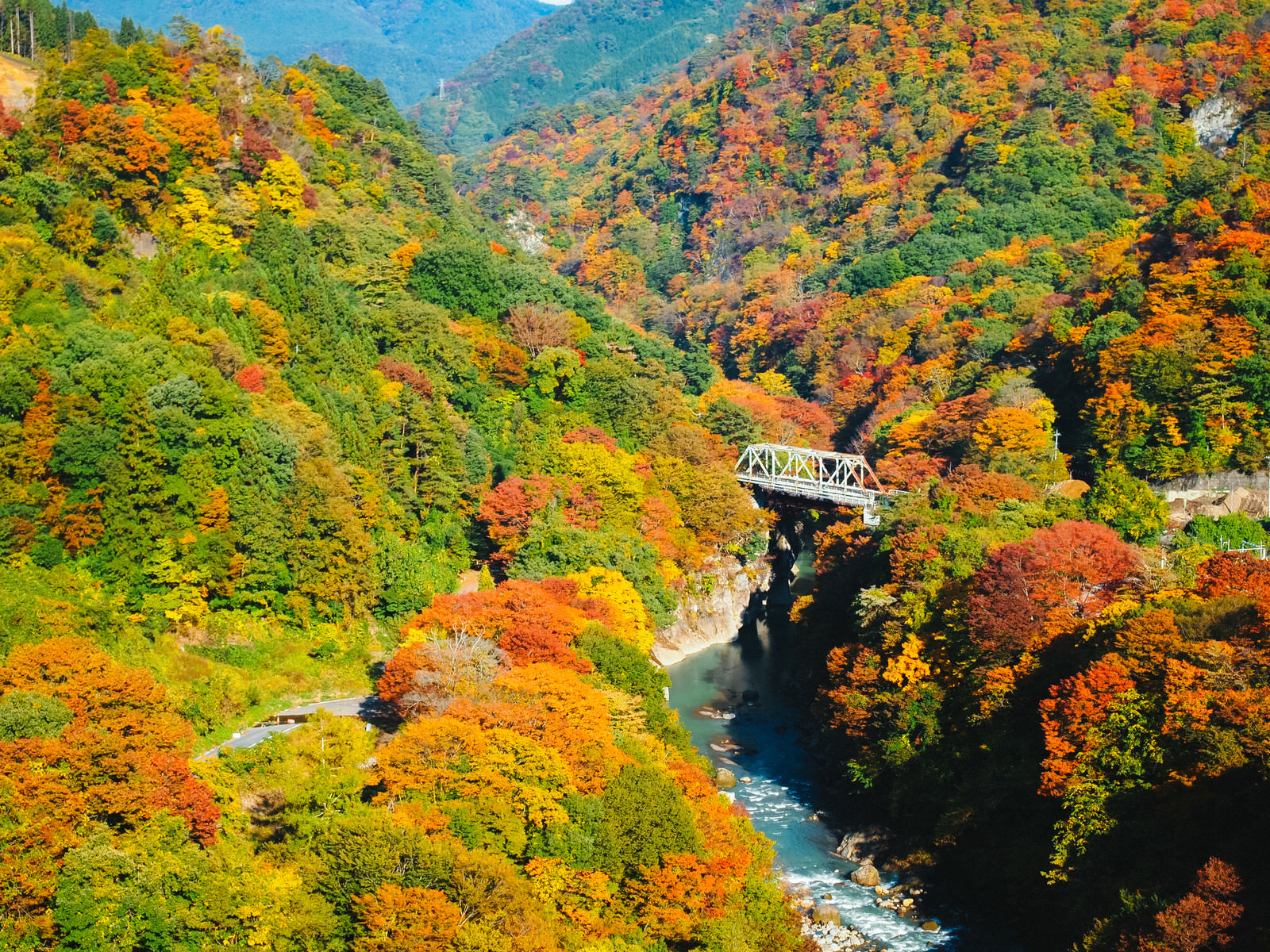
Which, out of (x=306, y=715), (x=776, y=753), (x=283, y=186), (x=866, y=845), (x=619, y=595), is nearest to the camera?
(x=866, y=845)

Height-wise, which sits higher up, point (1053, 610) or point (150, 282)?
point (150, 282)

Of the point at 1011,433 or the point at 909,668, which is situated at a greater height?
the point at 1011,433

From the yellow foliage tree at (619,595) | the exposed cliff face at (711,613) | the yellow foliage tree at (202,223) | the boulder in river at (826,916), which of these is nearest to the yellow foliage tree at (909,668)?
the boulder in river at (826,916)

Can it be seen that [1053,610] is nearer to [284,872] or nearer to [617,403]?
[284,872]

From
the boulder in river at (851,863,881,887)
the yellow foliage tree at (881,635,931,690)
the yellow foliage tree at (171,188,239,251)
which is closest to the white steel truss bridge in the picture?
the yellow foliage tree at (881,635,931,690)

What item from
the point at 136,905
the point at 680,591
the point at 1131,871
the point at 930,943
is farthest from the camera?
the point at 680,591

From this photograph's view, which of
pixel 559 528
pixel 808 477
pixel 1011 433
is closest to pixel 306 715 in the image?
pixel 559 528

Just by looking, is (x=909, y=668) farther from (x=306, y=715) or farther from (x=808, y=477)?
(x=808, y=477)

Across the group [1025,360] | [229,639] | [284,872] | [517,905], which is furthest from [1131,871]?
[1025,360]
